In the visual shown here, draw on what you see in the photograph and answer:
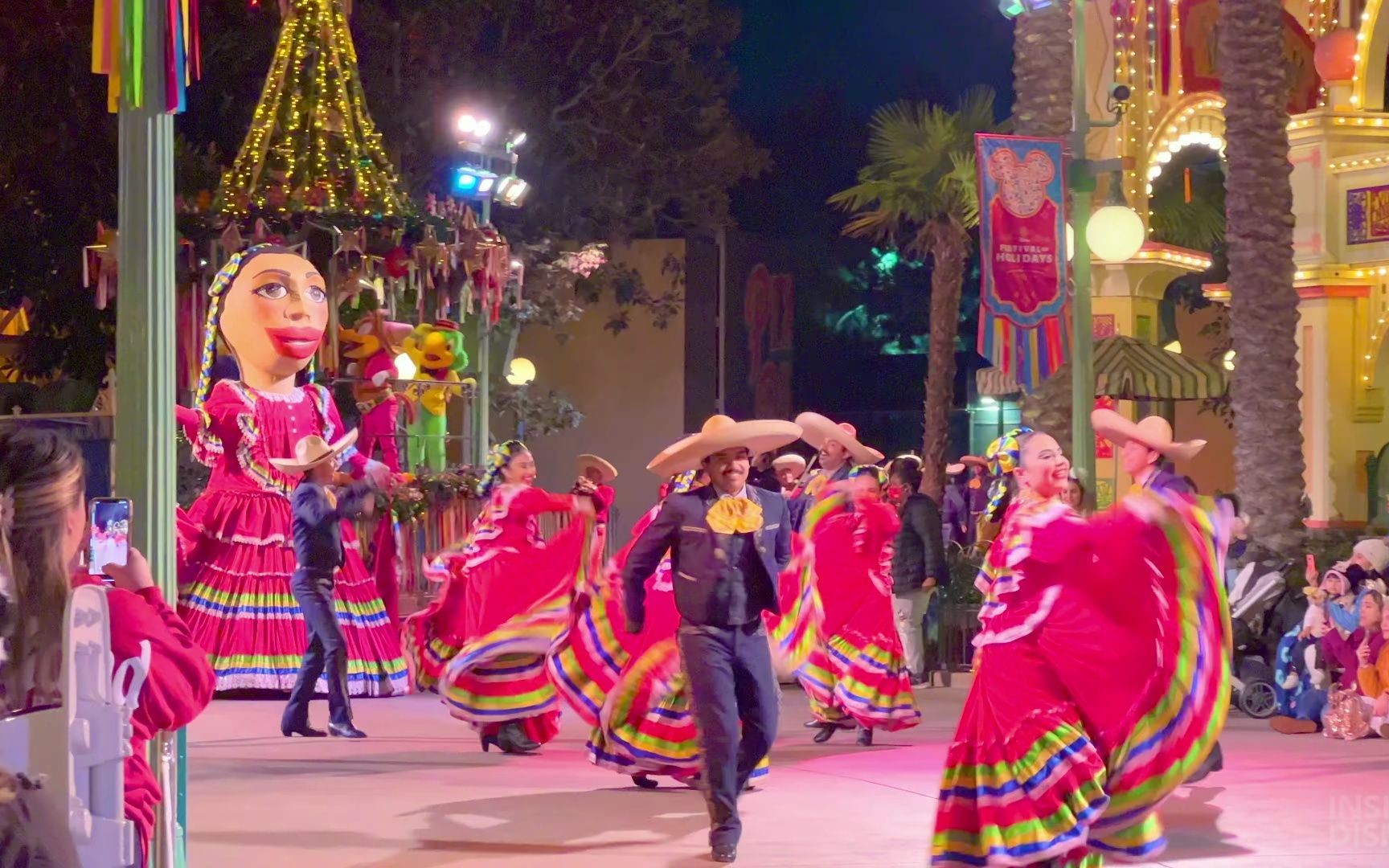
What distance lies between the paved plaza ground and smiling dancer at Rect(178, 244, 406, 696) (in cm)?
44

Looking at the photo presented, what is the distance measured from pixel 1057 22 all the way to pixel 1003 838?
39.6ft

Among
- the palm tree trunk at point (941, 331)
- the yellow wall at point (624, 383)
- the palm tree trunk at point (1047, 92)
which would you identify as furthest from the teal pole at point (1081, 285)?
the yellow wall at point (624, 383)

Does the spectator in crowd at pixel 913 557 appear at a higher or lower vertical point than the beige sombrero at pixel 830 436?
lower

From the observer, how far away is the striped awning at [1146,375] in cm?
2229

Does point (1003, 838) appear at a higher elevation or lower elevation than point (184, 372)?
lower

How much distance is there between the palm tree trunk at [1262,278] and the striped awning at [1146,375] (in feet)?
17.1

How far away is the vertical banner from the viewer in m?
15.2

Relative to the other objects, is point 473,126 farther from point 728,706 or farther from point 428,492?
point 728,706

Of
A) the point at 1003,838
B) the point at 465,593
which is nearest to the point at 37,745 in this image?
the point at 1003,838

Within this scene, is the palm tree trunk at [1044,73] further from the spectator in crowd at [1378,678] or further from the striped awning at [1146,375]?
the spectator in crowd at [1378,678]

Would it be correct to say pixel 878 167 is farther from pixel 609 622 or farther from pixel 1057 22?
pixel 609 622

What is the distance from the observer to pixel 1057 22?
1822cm

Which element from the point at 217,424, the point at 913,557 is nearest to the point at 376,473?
the point at 217,424

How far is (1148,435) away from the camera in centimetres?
916
